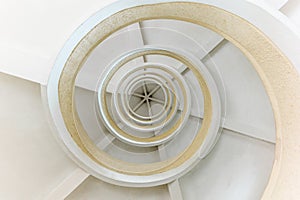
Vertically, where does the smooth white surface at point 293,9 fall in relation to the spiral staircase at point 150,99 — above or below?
above

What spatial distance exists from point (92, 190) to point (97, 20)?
3.79ft

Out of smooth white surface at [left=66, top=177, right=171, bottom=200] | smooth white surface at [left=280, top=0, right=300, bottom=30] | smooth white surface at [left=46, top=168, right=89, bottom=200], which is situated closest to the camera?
smooth white surface at [left=280, top=0, right=300, bottom=30]

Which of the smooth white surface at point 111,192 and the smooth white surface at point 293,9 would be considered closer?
the smooth white surface at point 293,9

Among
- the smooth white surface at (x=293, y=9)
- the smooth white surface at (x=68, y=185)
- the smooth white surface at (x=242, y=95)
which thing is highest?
the smooth white surface at (x=293, y=9)

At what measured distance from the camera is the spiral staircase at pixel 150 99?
148 cm

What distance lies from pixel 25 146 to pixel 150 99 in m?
0.99

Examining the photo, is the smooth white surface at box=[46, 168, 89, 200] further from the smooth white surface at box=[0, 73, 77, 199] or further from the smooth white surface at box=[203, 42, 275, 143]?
the smooth white surface at box=[203, 42, 275, 143]

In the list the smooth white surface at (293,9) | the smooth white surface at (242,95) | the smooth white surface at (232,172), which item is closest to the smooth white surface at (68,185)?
the smooth white surface at (232,172)

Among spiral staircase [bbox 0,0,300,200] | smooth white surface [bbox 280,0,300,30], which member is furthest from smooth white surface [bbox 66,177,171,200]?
smooth white surface [bbox 280,0,300,30]

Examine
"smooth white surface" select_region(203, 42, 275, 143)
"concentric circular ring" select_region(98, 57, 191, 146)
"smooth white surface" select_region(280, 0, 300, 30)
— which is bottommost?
"concentric circular ring" select_region(98, 57, 191, 146)

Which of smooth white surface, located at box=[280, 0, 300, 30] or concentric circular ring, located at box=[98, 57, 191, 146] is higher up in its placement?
smooth white surface, located at box=[280, 0, 300, 30]

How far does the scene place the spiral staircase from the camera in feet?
4.85

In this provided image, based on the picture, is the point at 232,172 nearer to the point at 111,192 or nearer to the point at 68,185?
the point at 111,192

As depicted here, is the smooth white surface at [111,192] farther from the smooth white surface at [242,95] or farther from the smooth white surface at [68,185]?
the smooth white surface at [242,95]
